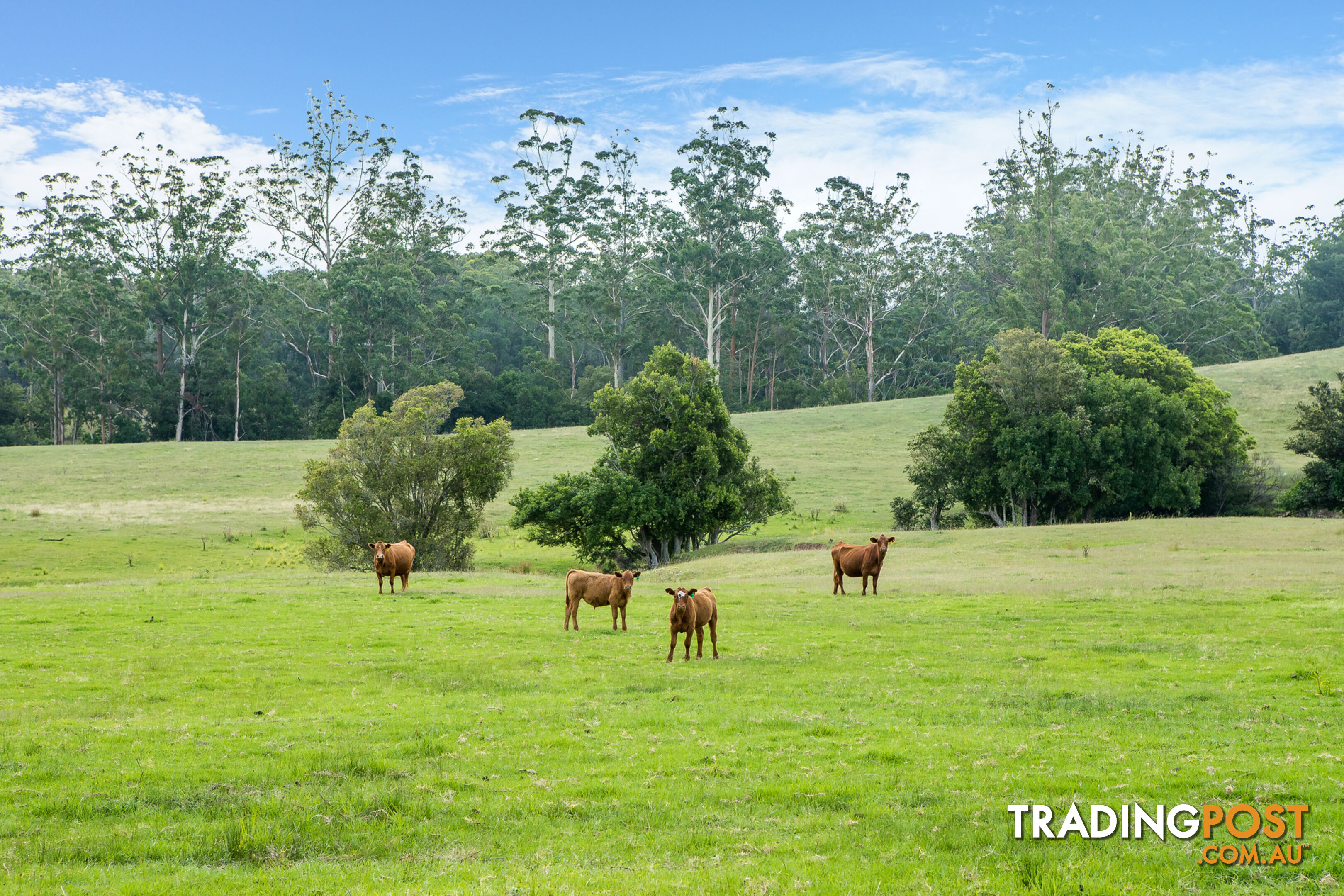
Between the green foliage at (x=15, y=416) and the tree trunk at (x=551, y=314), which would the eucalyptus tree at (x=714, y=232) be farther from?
the green foliage at (x=15, y=416)

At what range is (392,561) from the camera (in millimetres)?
28297

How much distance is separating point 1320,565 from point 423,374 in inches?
3374

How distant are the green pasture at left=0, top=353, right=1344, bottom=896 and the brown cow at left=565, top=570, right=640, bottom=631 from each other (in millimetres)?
731

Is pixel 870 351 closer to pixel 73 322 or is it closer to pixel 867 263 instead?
pixel 867 263

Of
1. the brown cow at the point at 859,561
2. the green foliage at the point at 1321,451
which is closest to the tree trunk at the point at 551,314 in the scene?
the green foliage at the point at 1321,451

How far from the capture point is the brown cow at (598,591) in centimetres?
2088

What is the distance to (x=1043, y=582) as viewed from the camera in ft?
92.5

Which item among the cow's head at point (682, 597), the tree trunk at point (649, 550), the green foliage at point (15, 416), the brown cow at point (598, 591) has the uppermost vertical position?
the green foliage at point (15, 416)

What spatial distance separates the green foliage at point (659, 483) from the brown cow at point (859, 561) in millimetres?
17561

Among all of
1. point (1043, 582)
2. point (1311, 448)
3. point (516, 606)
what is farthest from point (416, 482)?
point (1311, 448)

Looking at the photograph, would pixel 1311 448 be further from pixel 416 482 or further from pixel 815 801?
pixel 815 801

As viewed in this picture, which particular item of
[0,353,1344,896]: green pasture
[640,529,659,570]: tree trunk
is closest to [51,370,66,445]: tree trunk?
[640,529,659,570]: tree trunk

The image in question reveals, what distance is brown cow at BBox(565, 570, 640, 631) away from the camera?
2088 cm

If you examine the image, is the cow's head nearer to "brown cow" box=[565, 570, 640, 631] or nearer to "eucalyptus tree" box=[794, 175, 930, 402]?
"brown cow" box=[565, 570, 640, 631]
